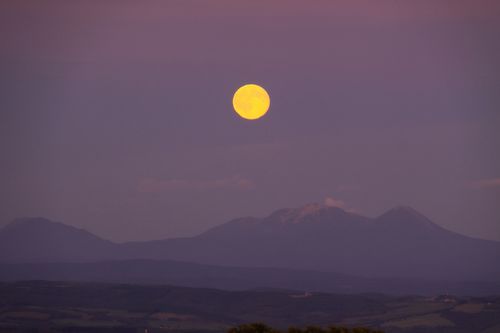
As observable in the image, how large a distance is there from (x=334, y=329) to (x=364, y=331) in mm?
3300

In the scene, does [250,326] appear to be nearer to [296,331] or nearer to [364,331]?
[296,331]

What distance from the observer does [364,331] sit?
11169 centimetres

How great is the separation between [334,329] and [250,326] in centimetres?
883

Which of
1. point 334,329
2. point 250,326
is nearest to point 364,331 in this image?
point 334,329

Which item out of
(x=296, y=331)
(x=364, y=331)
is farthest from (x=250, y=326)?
(x=364, y=331)

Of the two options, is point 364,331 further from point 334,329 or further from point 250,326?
point 250,326

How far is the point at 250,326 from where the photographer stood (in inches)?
4540

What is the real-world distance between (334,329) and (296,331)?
13.2 ft

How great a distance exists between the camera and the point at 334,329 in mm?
113250

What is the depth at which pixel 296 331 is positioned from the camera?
375 feet

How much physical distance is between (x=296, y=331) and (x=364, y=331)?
286 inches

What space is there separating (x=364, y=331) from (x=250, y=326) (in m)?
12.1
